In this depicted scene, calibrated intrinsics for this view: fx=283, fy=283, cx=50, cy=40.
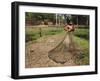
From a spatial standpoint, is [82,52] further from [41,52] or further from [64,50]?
[41,52]

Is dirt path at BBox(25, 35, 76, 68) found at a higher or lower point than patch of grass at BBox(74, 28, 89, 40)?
lower

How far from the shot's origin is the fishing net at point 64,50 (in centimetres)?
138

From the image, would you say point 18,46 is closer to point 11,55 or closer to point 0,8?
point 11,55

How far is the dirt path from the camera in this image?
4.32 feet

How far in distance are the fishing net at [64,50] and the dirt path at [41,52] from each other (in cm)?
1

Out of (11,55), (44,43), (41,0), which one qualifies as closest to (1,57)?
(11,55)

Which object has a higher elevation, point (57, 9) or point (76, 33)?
point (57, 9)

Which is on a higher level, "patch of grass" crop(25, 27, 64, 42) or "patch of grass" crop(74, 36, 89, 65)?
"patch of grass" crop(25, 27, 64, 42)

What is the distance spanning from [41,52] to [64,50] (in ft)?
0.40

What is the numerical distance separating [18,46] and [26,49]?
0.16 ft

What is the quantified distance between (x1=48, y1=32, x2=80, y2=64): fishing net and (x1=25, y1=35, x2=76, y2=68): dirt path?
0.01m

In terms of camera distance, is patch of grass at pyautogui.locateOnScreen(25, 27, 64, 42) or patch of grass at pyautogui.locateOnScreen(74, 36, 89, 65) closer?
patch of grass at pyautogui.locateOnScreen(25, 27, 64, 42)

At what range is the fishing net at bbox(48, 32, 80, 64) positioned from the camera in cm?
138

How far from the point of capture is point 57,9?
1371 millimetres
